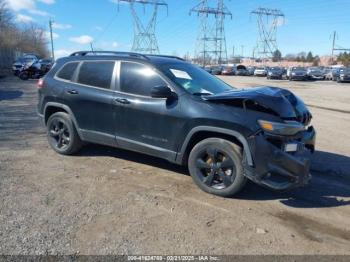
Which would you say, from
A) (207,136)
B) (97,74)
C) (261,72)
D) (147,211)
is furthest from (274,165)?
(261,72)

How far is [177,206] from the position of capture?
14.9 ft

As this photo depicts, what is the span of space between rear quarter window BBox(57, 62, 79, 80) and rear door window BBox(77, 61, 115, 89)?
0.20m

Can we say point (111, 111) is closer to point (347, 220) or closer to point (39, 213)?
point (39, 213)

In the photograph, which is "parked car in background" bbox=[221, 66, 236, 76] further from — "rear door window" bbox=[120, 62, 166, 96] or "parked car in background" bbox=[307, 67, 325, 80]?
"rear door window" bbox=[120, 62, 166, 96]

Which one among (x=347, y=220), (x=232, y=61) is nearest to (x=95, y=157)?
(x=347, y=220)

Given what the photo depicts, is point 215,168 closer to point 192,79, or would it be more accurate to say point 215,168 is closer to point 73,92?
point 192,79

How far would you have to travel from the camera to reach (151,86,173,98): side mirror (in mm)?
5039

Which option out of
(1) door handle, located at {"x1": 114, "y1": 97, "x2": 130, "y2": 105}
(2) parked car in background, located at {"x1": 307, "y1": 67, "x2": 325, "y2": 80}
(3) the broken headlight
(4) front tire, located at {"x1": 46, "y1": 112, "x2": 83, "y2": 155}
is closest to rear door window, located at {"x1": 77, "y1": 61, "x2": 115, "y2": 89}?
(1) door handle, located at {"x1": 114, "y1": 97, "x2": 130, "y2": 105}

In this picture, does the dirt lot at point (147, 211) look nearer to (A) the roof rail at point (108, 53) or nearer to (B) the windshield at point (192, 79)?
(B) the windshield at point (192, 79)

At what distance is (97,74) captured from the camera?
6109 millimetres

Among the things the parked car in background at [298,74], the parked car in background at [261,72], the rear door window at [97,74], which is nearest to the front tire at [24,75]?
the rear door window at [97,74]

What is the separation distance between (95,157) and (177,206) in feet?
8.06

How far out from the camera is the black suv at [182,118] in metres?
4.50

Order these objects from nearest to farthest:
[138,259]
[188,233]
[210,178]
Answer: [138,259] → [188,233] → [210,178]
